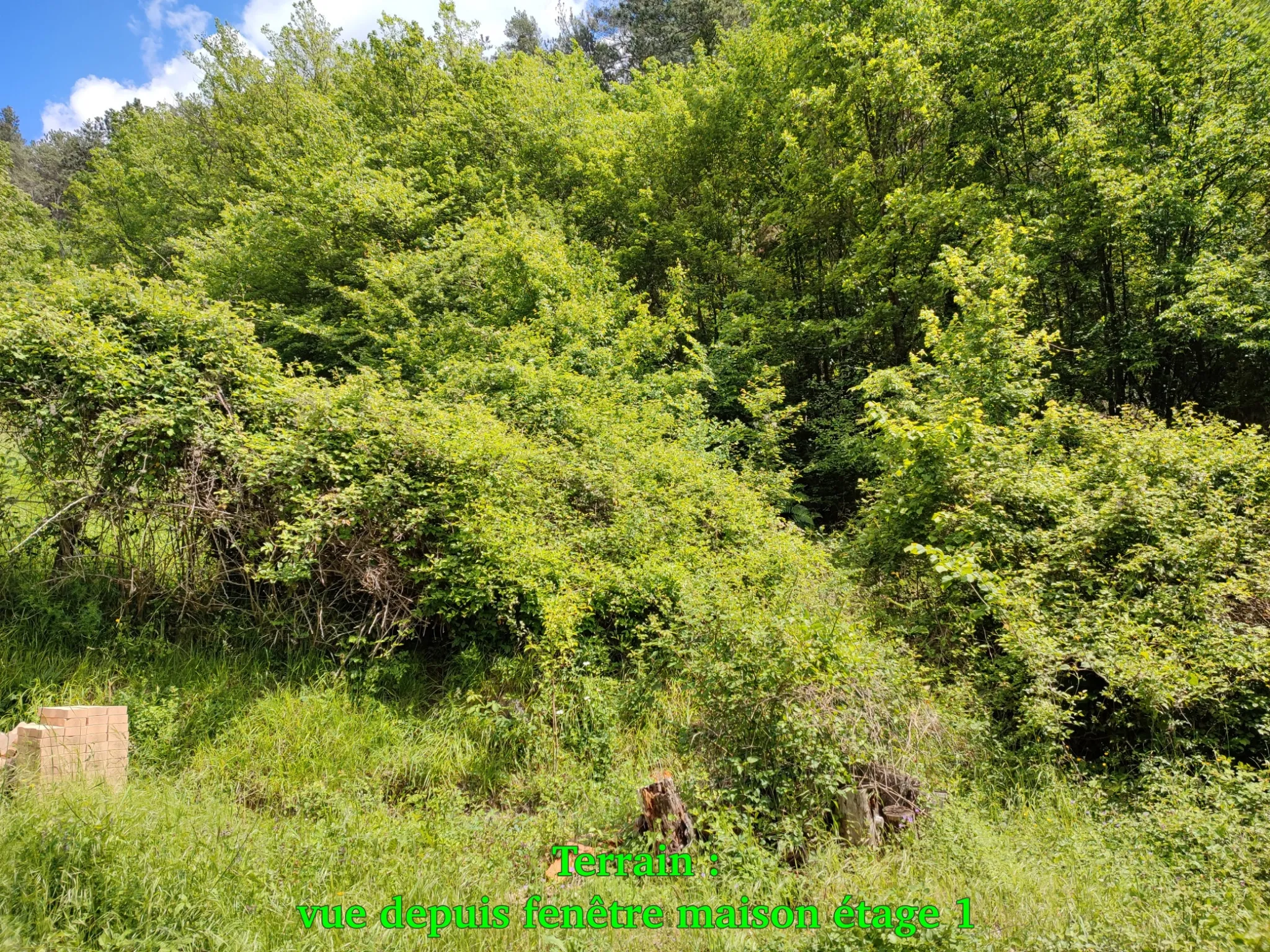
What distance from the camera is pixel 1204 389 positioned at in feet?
31.2

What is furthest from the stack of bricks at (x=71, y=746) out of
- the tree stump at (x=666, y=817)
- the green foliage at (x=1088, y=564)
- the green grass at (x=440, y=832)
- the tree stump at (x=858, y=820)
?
the green foliage at (x=1088, y=564)

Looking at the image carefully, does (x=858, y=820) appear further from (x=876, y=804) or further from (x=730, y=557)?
(x=730, y=557)

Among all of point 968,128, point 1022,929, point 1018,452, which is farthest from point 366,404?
point 968,128

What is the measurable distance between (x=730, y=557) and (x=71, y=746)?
5068mm

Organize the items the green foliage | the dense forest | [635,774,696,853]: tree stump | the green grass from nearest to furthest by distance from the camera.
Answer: the green grass < the dense forest < [635,774,696,853]: tree stump < the green foliage

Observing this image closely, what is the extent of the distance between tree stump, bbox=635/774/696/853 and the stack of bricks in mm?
3145

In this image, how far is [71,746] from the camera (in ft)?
10.3

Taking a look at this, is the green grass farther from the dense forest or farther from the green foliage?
the green foliage

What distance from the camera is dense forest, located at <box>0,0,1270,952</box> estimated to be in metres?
2.96

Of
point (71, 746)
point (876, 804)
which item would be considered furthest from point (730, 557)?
point (71, 746)

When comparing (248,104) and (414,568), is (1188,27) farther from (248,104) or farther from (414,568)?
(248,104)

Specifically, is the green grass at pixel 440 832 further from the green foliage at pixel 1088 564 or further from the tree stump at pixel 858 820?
the green foliage at pixel 1088 564

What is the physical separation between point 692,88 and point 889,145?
5.50 metres

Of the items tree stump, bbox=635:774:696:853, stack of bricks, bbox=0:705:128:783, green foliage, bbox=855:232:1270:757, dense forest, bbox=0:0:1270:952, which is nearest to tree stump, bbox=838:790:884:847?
dense forest, bbox=0:0:1270:952
